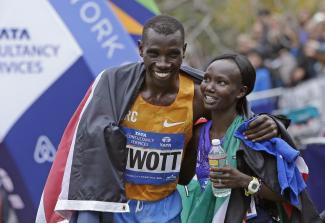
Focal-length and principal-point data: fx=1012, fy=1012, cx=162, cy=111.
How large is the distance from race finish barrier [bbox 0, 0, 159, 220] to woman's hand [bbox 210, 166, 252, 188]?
231cm

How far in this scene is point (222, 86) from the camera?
19.1ft

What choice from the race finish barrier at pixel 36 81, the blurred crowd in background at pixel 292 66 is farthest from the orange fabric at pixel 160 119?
the blurred crowd in background at pixel 292 66

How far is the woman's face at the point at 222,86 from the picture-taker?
19.1 ft

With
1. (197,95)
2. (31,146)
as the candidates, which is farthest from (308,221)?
(31,146)

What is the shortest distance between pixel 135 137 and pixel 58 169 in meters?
0.49

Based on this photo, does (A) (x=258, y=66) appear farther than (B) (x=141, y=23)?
Yes

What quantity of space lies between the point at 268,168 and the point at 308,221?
1.24 feet

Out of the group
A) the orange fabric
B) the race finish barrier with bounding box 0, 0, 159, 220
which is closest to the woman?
the orange fabric

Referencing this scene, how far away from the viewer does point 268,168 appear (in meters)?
5.62

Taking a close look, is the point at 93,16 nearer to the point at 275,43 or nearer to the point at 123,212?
the point at 123,212

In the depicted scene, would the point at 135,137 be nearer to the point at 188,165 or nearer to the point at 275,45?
the point at 188,165

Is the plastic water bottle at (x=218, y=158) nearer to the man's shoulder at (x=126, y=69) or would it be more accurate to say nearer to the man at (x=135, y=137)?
the man at (x=135, y=137)

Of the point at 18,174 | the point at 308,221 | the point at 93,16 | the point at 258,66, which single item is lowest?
the point at 308,221

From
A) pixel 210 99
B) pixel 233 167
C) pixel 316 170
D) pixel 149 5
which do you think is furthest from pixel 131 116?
pixel 149 5
